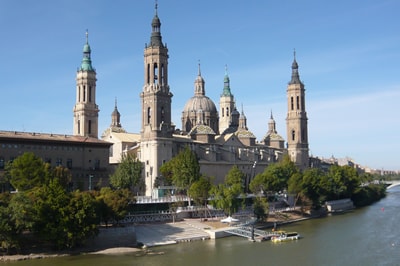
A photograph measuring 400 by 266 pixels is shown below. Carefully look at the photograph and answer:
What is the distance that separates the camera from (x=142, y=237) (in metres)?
61.1

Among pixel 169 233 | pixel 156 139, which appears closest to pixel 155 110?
pixel 156 139

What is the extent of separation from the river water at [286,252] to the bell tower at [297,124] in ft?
202

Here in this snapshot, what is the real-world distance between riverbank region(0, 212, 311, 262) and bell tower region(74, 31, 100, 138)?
37470 millimetres

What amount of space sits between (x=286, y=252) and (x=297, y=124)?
8172cm

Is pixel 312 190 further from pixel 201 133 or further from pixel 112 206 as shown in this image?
pixel 112 206

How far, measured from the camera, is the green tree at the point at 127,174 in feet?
259

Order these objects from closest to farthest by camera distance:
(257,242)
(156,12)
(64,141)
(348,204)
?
(257,242) → (64,141) → (156,12) → (348,204)

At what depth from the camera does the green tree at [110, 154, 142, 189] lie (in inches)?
3105

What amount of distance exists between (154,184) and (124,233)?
98.6 ft

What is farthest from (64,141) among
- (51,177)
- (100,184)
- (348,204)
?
(348,204)

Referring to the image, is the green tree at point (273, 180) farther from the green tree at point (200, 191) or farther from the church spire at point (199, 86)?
the church spire at point (199, 86)

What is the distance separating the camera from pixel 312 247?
5738 cm

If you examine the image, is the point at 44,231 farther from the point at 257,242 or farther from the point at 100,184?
the point at 100,184

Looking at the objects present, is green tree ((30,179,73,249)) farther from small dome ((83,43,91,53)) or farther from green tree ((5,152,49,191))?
small dome ((83,43,91,53))
